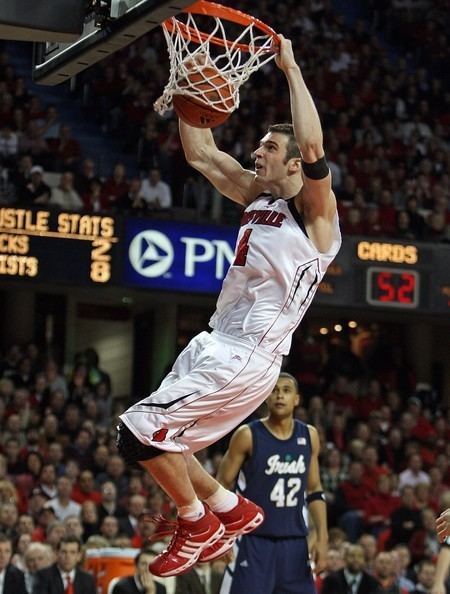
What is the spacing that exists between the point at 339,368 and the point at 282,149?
14.1 m

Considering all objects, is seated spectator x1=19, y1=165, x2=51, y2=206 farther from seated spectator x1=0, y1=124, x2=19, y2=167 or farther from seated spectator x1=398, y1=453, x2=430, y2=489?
seated spectator x1=398, y1=453, x2=430, y2=489

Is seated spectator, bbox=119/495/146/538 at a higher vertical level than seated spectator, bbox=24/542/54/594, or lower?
higher

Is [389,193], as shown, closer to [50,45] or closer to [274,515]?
[274,515]

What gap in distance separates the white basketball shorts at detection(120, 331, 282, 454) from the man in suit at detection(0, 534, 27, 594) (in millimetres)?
5040

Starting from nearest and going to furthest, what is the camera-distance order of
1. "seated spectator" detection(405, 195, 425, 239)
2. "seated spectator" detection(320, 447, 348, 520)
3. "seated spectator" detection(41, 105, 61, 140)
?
"seated spectator" detection(320, 447, 348, 520), "seated spectator" detection(41, 105, 61, 140), "seated spectator" detection(405, 195, 425, 239)

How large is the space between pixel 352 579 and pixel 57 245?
584cm

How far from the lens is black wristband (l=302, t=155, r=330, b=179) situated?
587 cm

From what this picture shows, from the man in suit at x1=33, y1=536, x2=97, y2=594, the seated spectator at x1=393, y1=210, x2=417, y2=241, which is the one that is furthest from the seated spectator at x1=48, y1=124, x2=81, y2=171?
the man in suit at x1=33, y1=536, x2=97, y2=594

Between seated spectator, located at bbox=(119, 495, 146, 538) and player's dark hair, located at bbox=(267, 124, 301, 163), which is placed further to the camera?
seated spectator, located at bbox=(119, 495, 146, 538)

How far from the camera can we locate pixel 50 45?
656 cm

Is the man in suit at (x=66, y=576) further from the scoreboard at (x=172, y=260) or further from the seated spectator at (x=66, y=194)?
the seated spectator at (x=66, y=194)

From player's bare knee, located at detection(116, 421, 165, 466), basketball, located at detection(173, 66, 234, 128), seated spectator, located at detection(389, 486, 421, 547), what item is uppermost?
basketball, located at detection(173, 66, 234, 128)

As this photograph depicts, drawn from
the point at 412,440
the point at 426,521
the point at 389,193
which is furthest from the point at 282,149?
the point at 389,193

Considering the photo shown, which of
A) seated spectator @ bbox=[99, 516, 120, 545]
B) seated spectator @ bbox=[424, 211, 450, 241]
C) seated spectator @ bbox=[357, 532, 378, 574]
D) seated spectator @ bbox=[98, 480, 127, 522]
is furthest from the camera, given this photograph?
seated spectator @ bbox=[424, 211, 450, 241]
